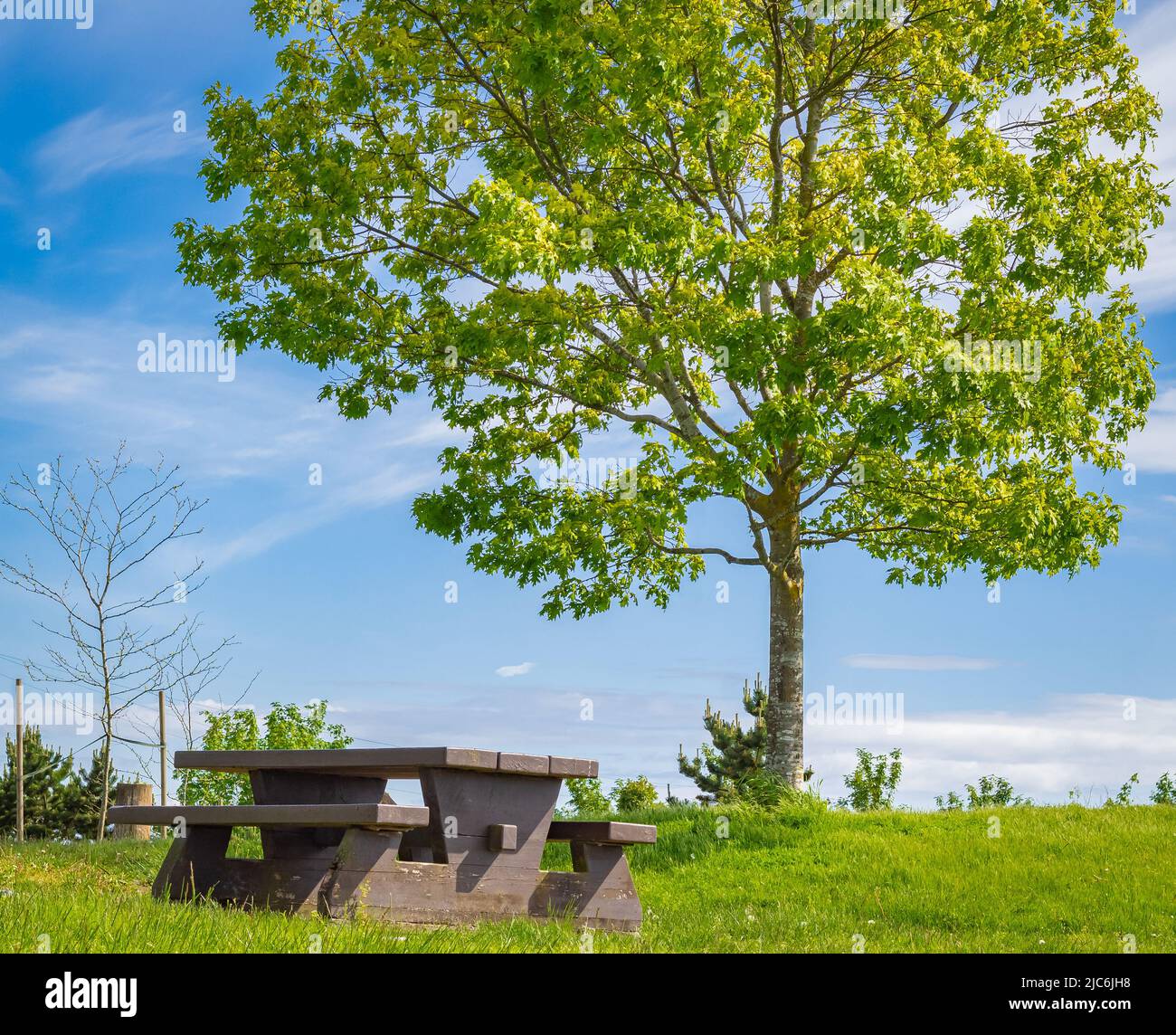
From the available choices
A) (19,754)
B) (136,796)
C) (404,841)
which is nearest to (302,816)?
(404,841)

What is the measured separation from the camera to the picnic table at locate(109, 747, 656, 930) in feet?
20.1

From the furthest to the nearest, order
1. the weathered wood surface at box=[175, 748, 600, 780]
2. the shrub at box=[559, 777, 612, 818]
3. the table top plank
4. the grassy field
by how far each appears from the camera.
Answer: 1. the shrub at box=[559, 777, 612, 818]
2. the table top plank
3. the weathered wood surface at box=[175, 748, 600, 780]
4. the grassy field

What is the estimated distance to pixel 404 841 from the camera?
25.0 ft

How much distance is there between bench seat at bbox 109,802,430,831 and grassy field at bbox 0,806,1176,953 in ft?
1.80

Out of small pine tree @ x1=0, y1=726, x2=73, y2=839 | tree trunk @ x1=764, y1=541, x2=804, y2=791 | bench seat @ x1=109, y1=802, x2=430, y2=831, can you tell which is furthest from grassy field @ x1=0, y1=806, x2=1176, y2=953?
small pine tree @ x1=0, y1=726, x2=73, y2=839

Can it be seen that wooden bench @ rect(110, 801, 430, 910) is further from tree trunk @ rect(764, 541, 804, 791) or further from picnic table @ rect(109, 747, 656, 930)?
tree trunk @ rect(764, 541, 804, 791)

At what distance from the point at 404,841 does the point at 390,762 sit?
1394mm

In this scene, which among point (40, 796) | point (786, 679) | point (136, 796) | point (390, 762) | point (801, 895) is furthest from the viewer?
point (40, 796)

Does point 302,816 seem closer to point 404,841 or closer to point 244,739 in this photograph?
point 404,841

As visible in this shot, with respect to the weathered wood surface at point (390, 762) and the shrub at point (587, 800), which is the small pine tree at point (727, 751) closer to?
the shrub at point (587, 800)
